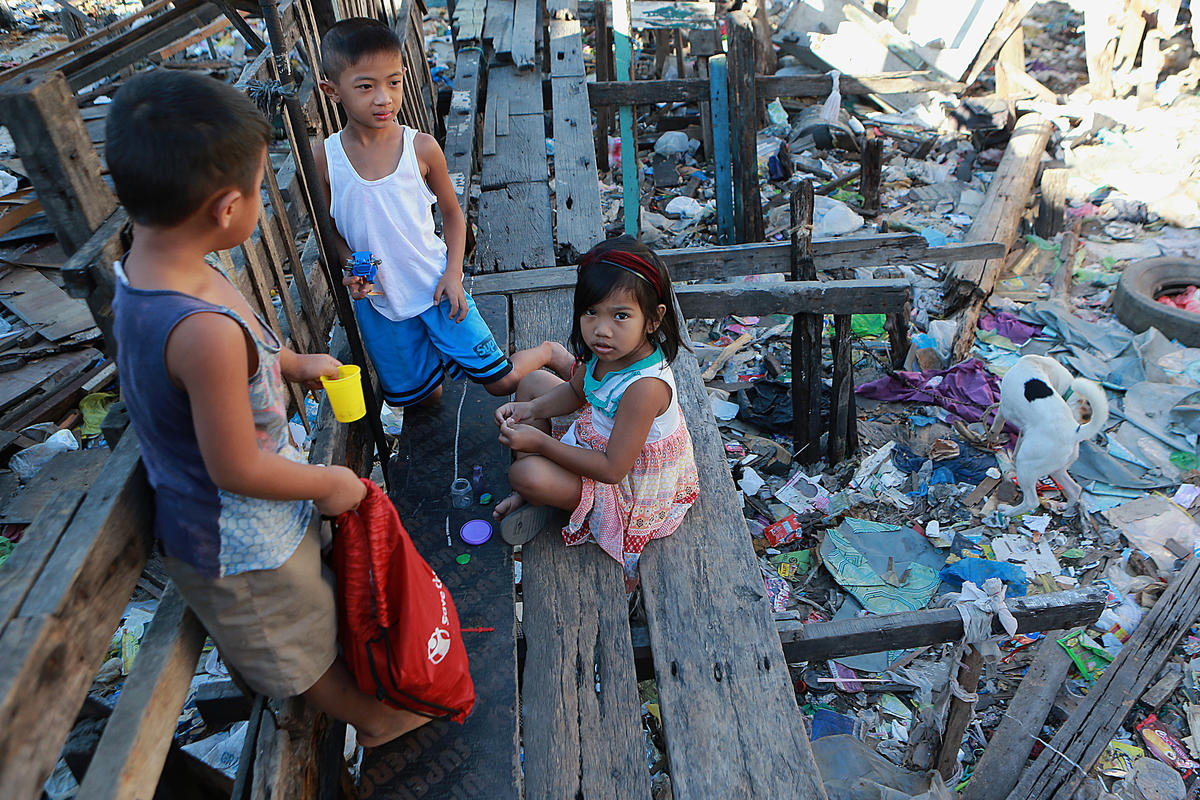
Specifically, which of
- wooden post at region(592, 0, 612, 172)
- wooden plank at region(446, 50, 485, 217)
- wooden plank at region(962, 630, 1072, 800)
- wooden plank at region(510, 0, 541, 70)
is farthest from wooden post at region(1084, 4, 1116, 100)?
wooden plank at region(962, 630, 1072, 800)

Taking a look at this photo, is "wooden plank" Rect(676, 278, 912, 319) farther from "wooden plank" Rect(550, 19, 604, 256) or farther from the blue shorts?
the blue shorts

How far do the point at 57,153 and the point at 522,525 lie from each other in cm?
167

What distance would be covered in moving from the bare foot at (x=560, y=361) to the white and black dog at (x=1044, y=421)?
10.1 feet

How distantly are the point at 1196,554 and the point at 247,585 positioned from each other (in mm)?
4943

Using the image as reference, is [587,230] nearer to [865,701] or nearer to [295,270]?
[295,270]

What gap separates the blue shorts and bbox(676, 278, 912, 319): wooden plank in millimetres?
1572

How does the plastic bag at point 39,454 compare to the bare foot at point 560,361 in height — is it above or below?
below

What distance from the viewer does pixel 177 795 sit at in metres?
2.14

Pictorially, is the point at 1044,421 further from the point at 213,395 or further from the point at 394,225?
the point at 213,395

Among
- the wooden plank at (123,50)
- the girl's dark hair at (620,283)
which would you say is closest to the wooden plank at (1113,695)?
the girl's dark hair at (620,283)

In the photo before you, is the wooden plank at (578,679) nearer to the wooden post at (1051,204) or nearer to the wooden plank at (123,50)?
the wooden plank at (123,50)

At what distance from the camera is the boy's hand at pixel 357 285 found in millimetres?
2705

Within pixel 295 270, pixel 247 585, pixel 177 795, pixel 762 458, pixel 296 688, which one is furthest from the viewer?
pixel 762 458

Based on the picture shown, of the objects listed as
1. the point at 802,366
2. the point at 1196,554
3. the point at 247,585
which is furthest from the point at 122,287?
the point at 1196,554
